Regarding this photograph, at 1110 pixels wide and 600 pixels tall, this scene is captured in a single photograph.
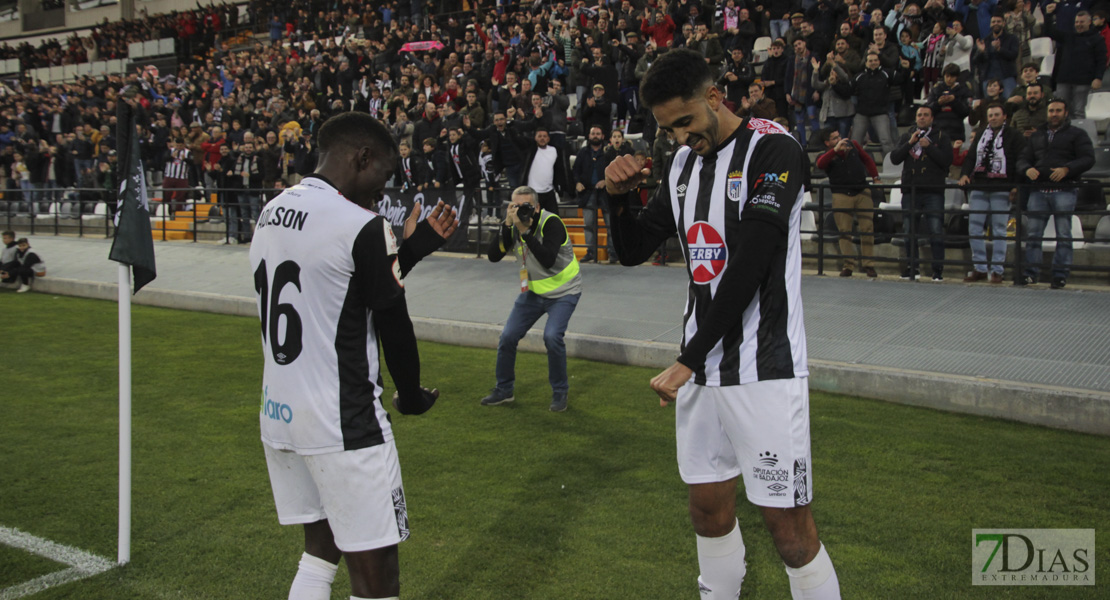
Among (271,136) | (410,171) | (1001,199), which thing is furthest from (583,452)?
(271,136)

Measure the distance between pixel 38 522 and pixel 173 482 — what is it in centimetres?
83

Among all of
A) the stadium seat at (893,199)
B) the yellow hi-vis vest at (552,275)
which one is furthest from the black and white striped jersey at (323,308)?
the stadium seat at (893,199)

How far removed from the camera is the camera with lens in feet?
24.5

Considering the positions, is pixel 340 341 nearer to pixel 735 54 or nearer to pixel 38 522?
pixel 38 522

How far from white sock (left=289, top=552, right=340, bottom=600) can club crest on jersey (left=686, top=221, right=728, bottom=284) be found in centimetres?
169

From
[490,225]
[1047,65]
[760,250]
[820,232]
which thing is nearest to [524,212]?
[760,250]

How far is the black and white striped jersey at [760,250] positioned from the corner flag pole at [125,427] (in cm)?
293

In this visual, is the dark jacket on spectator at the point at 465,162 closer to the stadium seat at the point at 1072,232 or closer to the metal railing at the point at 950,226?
the metal railing at the point at 950,226

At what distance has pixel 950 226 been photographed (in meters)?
11.5

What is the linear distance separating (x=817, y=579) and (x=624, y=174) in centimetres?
161

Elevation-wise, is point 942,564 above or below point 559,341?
below

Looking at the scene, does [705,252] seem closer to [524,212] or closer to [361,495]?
[361,495]

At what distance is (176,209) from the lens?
71.2 ft

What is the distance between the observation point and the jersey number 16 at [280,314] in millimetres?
2920
